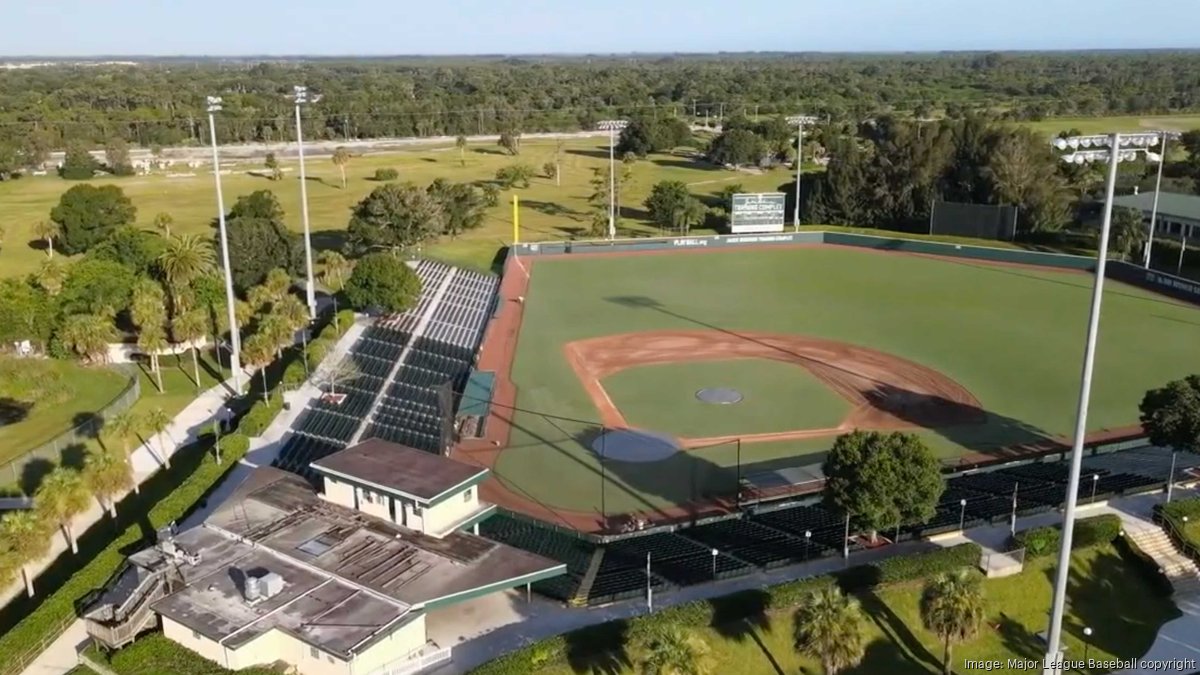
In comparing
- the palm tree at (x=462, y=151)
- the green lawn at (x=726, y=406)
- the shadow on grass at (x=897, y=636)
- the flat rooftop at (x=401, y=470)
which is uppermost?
the palm tree at (x=462, y=151)

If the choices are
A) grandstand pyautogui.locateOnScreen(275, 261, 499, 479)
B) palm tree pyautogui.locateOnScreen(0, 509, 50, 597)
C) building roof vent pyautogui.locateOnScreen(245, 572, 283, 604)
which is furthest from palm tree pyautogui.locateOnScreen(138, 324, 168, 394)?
building roof vent pyautogui.locateOnScreen(245, 572, 283, 604)

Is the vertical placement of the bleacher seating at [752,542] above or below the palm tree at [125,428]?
below

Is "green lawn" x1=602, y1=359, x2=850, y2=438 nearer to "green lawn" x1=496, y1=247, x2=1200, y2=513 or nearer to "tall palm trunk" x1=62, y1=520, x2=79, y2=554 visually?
"green lawn" x1=496, y1=247, x2=1200, y2=513

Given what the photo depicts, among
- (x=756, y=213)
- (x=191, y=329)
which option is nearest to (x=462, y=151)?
(x=756, y=213)

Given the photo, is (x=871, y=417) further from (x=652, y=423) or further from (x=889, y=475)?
(x=889, y=475)

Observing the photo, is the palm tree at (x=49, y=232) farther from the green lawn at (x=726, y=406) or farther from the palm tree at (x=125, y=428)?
the green lawn at (x=726, y=406)

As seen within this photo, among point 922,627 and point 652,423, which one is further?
point 652,423

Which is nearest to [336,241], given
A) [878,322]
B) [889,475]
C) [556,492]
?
[878,322]

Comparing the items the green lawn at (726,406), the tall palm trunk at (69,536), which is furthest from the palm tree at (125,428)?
the green lawn at (726,406)
